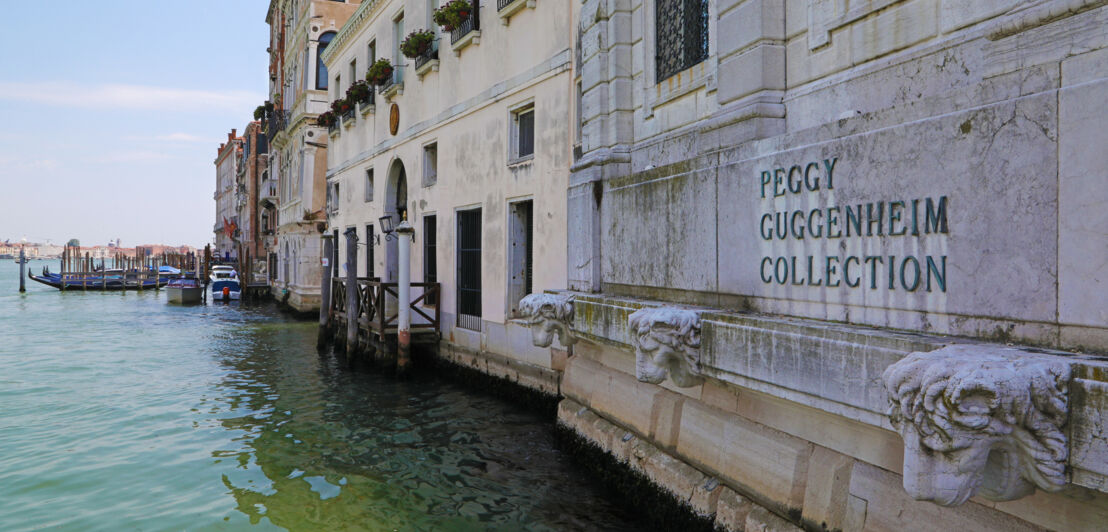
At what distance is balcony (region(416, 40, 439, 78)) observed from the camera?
11961mm

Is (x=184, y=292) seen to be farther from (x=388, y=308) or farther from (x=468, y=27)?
(x=468, y=27)

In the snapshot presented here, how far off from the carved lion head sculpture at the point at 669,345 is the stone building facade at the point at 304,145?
805 inches

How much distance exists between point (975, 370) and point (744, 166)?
1969 mm

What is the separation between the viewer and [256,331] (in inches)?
742

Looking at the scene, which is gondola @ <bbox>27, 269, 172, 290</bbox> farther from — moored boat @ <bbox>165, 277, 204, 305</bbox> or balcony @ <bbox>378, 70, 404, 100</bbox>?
balcony @ <bbox>378, 70, 404, 100</bbox>

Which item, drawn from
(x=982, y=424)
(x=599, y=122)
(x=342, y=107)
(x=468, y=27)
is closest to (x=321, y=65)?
(x=342, y=107)

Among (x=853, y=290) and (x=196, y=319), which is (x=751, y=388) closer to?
(x=853, y=290)

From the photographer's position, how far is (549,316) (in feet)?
19.7

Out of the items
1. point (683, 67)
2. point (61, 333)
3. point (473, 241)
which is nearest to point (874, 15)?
point (683, 67)

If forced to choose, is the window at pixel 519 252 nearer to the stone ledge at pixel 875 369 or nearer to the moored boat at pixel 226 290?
the stone ledge at pixel 875 369

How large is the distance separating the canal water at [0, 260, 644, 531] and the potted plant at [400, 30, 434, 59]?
5441 millimetres

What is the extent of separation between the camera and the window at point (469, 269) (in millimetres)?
10688

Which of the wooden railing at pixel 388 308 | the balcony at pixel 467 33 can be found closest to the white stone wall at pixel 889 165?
the balcony at pixel 467 33

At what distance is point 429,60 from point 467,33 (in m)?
1.60
